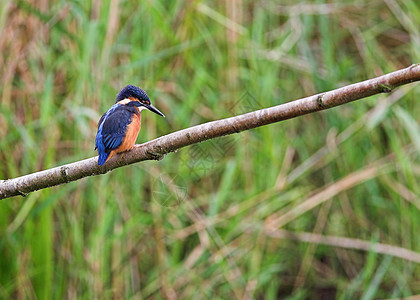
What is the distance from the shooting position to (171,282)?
2.36 m

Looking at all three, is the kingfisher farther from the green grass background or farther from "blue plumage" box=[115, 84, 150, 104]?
the green grass background

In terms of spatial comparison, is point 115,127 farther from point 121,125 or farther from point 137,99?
point 137,99

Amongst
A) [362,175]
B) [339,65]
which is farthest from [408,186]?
[339,65]

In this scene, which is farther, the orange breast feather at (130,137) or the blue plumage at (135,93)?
the blue plumage at (135,93)

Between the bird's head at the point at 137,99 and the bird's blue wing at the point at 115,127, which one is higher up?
the bird's head at the point at 137,99

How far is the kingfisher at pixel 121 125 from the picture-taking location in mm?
1462

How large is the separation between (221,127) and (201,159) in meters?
0.85

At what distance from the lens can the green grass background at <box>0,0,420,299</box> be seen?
219cm

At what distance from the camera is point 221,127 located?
1165 mm

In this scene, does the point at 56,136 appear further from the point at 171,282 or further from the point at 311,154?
the point at 311,154

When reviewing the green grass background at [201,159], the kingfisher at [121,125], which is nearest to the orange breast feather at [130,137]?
the kingfisher at [121,125]

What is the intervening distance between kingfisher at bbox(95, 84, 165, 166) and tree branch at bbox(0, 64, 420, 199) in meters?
0.07

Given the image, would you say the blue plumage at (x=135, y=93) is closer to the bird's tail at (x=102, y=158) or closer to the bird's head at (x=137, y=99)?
the bird's head at (x=137, y=99)

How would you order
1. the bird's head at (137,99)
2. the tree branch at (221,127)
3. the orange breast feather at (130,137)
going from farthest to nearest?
the bird's head at (137,99)
the orange breast feather at (130,137)
the tree branch at (221,127)
